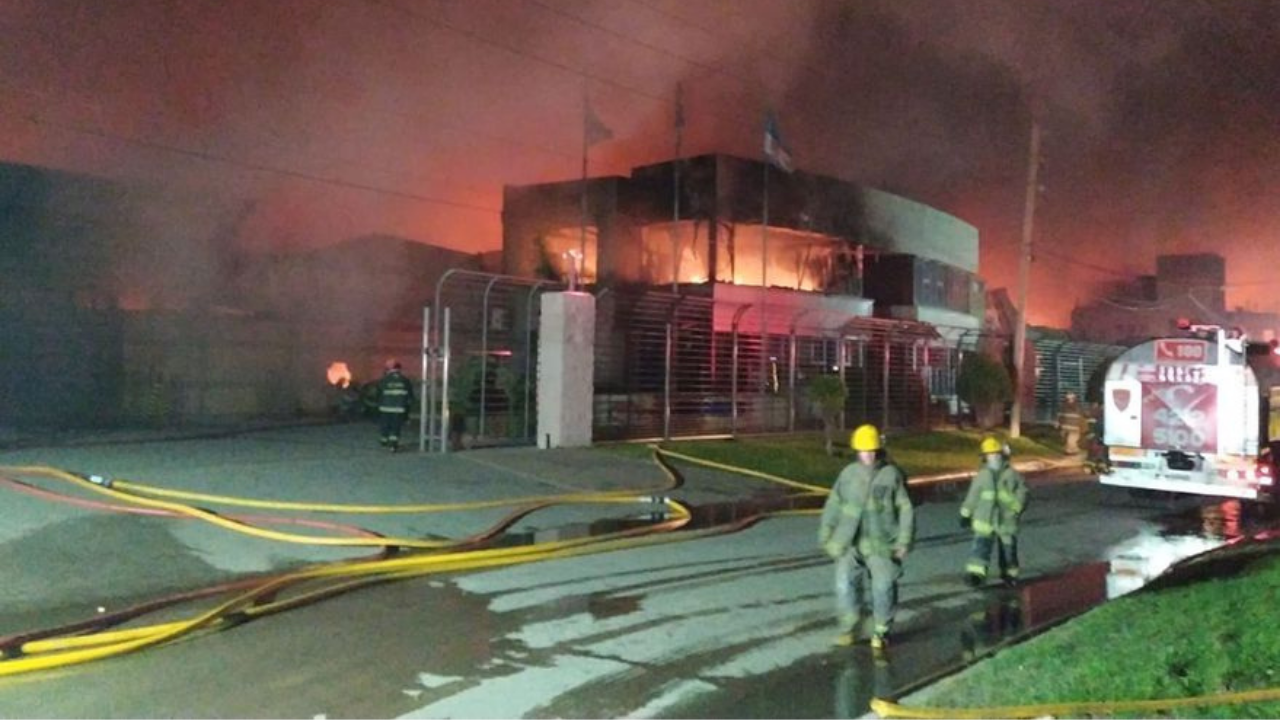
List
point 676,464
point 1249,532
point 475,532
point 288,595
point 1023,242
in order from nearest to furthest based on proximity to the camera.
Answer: point 288,595 < point 475,532 < point 1249,532 < point 676,464 < point 1023,242

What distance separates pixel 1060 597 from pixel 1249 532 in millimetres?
6517

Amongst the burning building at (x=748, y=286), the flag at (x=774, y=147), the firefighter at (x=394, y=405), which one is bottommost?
the firefighter at (x=394, y=405)

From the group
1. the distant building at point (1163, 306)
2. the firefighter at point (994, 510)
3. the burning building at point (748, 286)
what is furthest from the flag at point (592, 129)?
the distant building at point (1163, 306)

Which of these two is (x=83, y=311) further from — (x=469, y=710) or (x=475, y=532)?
(x=469, y=710)

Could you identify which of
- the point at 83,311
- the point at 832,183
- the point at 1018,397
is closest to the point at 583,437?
the point at 1018,397

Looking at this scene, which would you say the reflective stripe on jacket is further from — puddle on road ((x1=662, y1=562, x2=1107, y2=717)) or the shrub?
the shrub

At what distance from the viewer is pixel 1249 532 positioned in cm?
1437

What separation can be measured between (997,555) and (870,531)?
3.19 m

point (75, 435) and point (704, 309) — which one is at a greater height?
point (704, 309)

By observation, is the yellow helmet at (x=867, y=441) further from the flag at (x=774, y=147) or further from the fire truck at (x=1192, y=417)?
the flag at (x=774, y=147)

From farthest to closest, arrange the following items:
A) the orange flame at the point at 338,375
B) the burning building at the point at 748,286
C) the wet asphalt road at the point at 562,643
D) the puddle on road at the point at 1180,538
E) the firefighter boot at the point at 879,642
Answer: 1. the orange flame at the point at 338,375
2. the burning building at the point at 748,286
3. the puddle on road at the point at 1180,538
4. the firefighter boot at the point at 879,642
5. the wet asphalt road at the point at 562,643

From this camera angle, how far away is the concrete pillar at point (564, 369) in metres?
18.9

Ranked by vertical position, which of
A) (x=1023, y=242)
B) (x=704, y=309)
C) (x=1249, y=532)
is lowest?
(x=1249, y=532)

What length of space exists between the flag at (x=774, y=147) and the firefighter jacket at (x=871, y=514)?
796 inches
